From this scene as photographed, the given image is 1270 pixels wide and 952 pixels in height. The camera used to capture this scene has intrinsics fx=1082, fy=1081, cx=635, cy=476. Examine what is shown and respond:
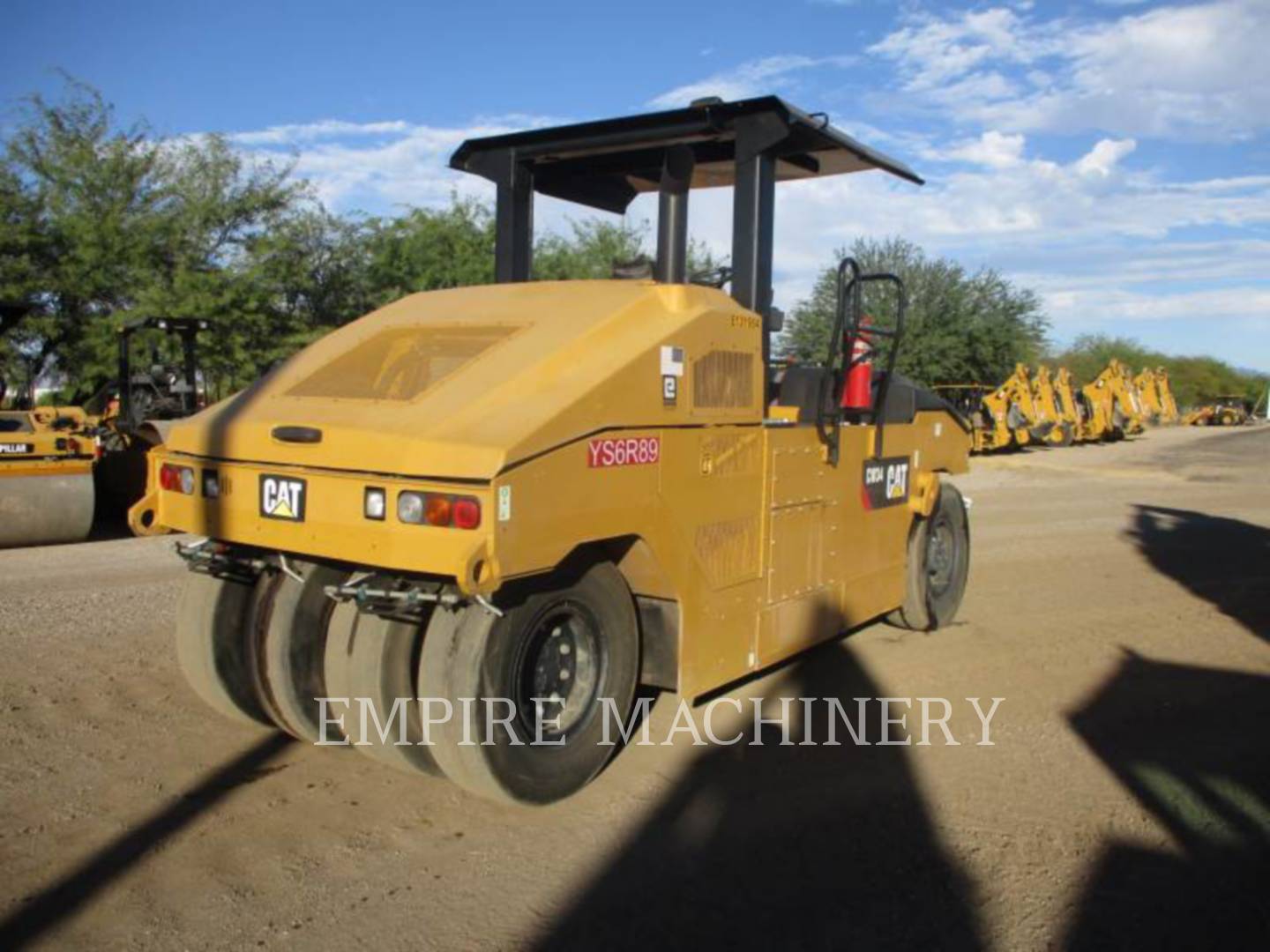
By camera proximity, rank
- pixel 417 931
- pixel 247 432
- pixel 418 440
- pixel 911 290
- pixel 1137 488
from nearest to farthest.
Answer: pixel 417 931 → pixel 418 440 → pixel 247 432 → pixel 1137 488 → pixel 911 290

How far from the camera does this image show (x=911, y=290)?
29.8 metres

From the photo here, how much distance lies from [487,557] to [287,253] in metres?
16.6

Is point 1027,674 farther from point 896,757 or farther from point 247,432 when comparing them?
point 247,432

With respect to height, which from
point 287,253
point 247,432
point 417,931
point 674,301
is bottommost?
point 417,931

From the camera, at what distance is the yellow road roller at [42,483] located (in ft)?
30.7

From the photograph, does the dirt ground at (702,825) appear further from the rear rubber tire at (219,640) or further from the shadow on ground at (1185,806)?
the rear rubber tire at (219,640)

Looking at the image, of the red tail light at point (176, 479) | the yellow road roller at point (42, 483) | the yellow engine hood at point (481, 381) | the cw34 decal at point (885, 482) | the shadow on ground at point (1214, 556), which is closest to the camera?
the yellow engine hood at point (481, 381)

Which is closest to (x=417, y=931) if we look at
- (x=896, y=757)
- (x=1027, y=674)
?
(x=896, y=757)

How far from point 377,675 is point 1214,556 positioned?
8.74 meters

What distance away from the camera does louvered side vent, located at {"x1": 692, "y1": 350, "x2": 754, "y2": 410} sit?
13.4 ft

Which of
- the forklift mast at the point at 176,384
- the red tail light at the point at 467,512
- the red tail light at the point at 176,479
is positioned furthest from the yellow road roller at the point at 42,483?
the red tail light at the point at 467,512

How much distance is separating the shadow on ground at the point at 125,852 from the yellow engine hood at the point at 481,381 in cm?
123

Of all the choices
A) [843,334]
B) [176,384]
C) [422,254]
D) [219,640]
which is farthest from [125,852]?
[422,254]

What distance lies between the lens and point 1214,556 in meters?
9.93
